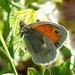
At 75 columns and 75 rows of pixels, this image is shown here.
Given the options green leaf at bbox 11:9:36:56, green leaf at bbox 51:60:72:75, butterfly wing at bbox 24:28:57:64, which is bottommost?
green leaf at bbox 51:60:72:75

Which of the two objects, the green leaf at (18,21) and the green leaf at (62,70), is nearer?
the green leaf at (18,21)

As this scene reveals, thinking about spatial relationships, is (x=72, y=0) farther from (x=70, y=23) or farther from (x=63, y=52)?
(x=63, y=52)

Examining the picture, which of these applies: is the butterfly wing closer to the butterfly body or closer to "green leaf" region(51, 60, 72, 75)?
the butterfly body

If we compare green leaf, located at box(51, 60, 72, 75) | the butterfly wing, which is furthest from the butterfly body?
green leaf, located at box(51, 60, 72, 75)

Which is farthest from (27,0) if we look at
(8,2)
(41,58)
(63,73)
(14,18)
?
(63,73)

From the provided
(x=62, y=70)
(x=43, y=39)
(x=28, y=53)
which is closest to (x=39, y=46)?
(x=43, y=39)

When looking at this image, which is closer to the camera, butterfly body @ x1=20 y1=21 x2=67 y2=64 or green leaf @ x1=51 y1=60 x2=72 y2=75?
butterfly body @ x1=20 y1=21 x2=67 y2=64

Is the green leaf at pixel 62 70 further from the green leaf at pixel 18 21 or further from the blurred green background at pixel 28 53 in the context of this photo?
the green leaf at pixel 18 21

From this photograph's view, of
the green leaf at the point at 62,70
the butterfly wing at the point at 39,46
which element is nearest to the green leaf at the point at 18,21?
the butterfly wing at the point at 39,46

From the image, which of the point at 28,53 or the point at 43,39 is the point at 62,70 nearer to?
the point at 43,39
